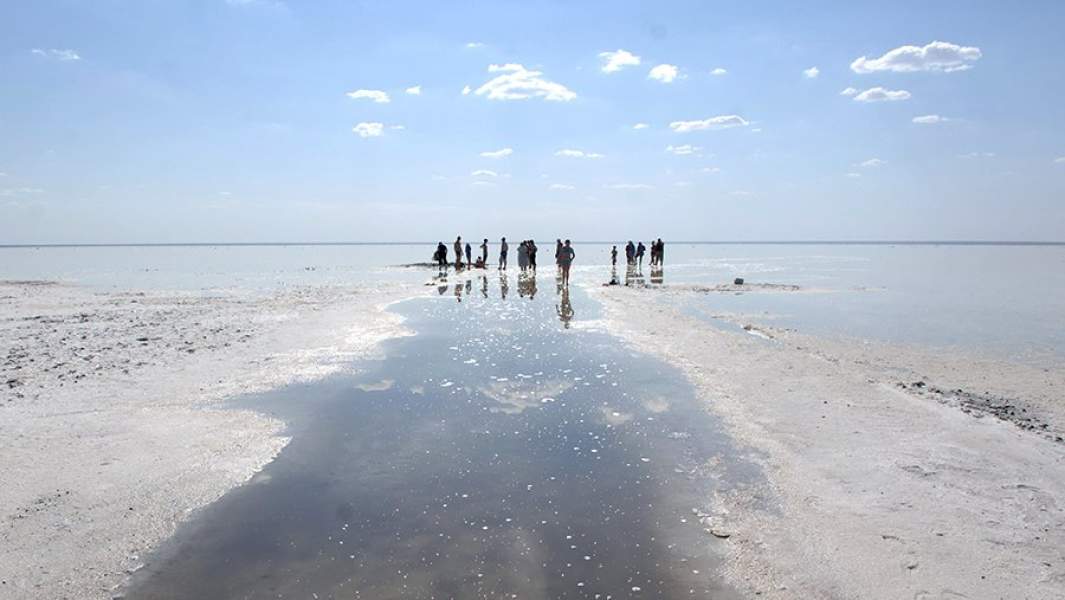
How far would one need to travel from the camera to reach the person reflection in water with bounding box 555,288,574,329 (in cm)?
2162

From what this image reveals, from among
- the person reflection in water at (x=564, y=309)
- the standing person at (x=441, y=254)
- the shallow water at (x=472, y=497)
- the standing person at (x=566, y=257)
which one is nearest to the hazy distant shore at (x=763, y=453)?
the shallow water at (x=472, y=497)

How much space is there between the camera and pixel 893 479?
293 inches

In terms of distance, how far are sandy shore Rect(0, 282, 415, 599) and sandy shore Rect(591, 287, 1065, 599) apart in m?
5.57

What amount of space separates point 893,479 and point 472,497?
4.78 m

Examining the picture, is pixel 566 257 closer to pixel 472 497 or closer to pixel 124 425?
pixel 124 425

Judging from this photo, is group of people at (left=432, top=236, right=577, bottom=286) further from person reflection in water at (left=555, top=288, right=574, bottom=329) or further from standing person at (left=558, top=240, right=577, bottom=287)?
person reflection in water at (left=555, top=288, right=574, bottom=329)

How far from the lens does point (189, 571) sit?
5.48 metres

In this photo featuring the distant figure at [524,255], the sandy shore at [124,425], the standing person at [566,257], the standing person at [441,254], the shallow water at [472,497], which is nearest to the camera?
the shallow water at [472,497]

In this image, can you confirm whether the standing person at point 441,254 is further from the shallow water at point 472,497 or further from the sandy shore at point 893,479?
the shallow water at point 472,497

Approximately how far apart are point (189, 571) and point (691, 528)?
4.50 m

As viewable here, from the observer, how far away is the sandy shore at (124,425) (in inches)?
233

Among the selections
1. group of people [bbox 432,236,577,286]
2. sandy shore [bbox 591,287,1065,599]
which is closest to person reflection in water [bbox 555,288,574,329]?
group of people [bbox 432,236,577,286]

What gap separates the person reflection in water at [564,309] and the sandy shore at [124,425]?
537 cm

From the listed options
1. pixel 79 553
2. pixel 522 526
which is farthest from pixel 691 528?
pixel 79 553
